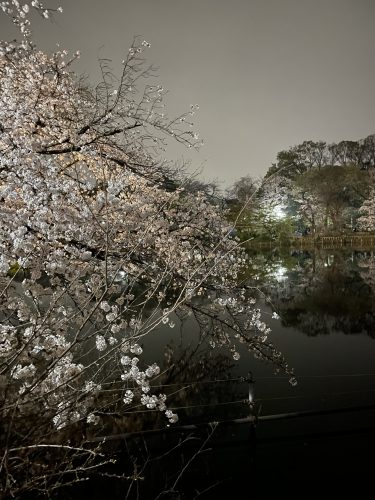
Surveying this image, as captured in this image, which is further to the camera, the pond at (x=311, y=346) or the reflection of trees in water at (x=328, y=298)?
the reflection of trees in water at (x=328, y=298)

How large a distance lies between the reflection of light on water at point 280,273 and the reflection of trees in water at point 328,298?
0.38 meters

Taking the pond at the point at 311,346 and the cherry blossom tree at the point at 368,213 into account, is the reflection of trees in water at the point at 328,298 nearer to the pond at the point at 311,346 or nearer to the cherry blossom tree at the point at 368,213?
the pond at the point at 311,346

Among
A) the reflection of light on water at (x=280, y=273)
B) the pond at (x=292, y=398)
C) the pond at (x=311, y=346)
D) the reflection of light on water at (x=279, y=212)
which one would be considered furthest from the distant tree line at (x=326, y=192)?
the pond at (x=292, y=398)

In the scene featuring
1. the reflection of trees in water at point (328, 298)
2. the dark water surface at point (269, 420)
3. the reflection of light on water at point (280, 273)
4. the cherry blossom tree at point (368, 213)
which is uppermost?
the cherry blossom tree at point (368, 213)

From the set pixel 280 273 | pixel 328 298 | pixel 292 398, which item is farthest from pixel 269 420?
pixel 280 273

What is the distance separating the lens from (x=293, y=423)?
7.96 m

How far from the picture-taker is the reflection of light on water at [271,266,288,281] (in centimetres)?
A: 2706

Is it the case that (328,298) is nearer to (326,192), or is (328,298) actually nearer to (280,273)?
(280,273)

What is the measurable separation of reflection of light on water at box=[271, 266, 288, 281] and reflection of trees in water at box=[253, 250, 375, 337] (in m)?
0.38

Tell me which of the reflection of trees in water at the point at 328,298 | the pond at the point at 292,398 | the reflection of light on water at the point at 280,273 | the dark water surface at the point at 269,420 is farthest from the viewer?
the reflection of light on water at the point at 280,273

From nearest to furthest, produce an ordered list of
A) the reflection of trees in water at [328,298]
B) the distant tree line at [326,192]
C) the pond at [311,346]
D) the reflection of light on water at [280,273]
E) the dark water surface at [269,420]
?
the dark water surface at [269,420] < the pond at [311,346] < the reflection of trees in water at [328,298] < the reflection of light on water at [280,273] < the distant tree line at [326,192]

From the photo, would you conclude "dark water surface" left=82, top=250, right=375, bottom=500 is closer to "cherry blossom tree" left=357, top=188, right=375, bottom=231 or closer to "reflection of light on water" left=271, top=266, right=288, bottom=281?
"reflection of light on water" left=271, top=266, right=288, bottom=281

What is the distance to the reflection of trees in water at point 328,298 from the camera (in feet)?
52.5

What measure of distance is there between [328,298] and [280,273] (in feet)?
29.4
